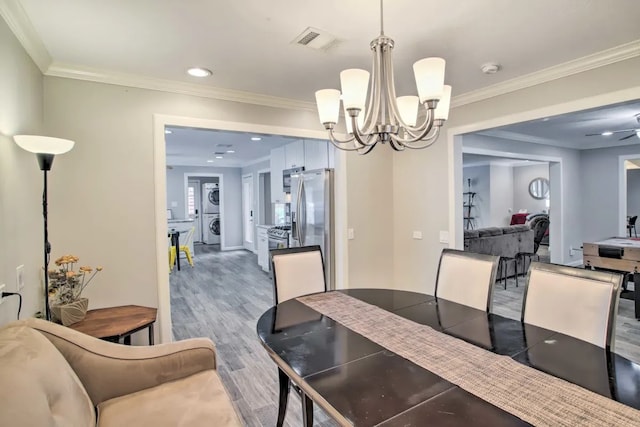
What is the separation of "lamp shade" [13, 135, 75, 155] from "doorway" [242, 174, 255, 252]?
7.17 metres

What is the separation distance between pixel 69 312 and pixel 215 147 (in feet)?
15.8

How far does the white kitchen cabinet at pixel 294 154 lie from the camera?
5.32 meters

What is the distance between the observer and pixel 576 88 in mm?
2570

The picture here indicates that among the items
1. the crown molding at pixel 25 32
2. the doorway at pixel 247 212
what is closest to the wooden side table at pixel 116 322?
the crown molding at pixel 25 32

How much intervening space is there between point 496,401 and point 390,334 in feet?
1.99

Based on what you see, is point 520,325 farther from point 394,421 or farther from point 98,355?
point 98,355

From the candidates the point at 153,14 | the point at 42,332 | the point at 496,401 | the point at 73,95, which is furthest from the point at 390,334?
the point at 73,95

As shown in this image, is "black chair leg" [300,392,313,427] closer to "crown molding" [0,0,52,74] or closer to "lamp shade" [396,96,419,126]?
"lamp shade" [396,96,419,126]

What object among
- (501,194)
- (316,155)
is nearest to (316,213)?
(316,155)

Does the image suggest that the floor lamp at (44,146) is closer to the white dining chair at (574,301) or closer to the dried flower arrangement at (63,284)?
the dried flower arrangement at (63,284)

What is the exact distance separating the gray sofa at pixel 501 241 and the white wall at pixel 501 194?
4.32 m

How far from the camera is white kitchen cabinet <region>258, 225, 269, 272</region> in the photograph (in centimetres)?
656

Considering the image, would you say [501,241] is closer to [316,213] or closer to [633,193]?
[316,213]

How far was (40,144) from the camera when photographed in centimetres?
186
